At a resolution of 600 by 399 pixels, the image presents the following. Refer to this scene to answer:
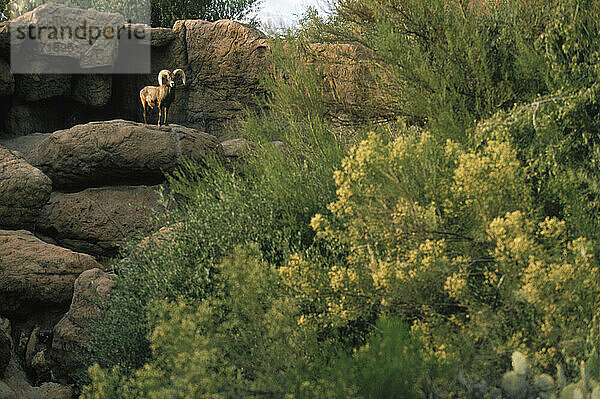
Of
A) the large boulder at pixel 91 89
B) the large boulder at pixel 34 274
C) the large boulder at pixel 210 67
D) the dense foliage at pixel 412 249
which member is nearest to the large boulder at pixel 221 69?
the large boulder at pixel 210 67

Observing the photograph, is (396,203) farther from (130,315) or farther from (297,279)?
(130,315)

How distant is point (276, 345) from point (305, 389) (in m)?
0.27

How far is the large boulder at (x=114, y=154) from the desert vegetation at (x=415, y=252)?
293 cm

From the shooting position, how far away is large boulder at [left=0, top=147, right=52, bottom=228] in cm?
765

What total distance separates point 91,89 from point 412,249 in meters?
11.0

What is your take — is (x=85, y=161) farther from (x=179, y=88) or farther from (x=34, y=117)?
(x=34, y=117)

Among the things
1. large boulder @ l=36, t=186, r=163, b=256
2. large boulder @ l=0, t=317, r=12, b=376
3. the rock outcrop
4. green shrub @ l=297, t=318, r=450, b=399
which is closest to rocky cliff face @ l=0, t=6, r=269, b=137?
large boulder @ l=36, t=186, r=163, b=256

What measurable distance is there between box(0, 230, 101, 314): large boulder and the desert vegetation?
1.56 m

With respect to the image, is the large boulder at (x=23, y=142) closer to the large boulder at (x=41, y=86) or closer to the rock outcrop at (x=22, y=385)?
the large boulder at (x=41, y=86)

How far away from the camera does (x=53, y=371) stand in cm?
575

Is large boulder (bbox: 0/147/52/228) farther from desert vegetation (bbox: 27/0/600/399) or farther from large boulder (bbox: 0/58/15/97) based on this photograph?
large boulder (bbox: 0/58/15/97)

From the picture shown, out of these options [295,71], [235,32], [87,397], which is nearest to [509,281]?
[87,397]

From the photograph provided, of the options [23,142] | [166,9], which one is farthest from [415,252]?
[166,9]

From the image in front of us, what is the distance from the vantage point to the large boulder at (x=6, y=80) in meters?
11.6
